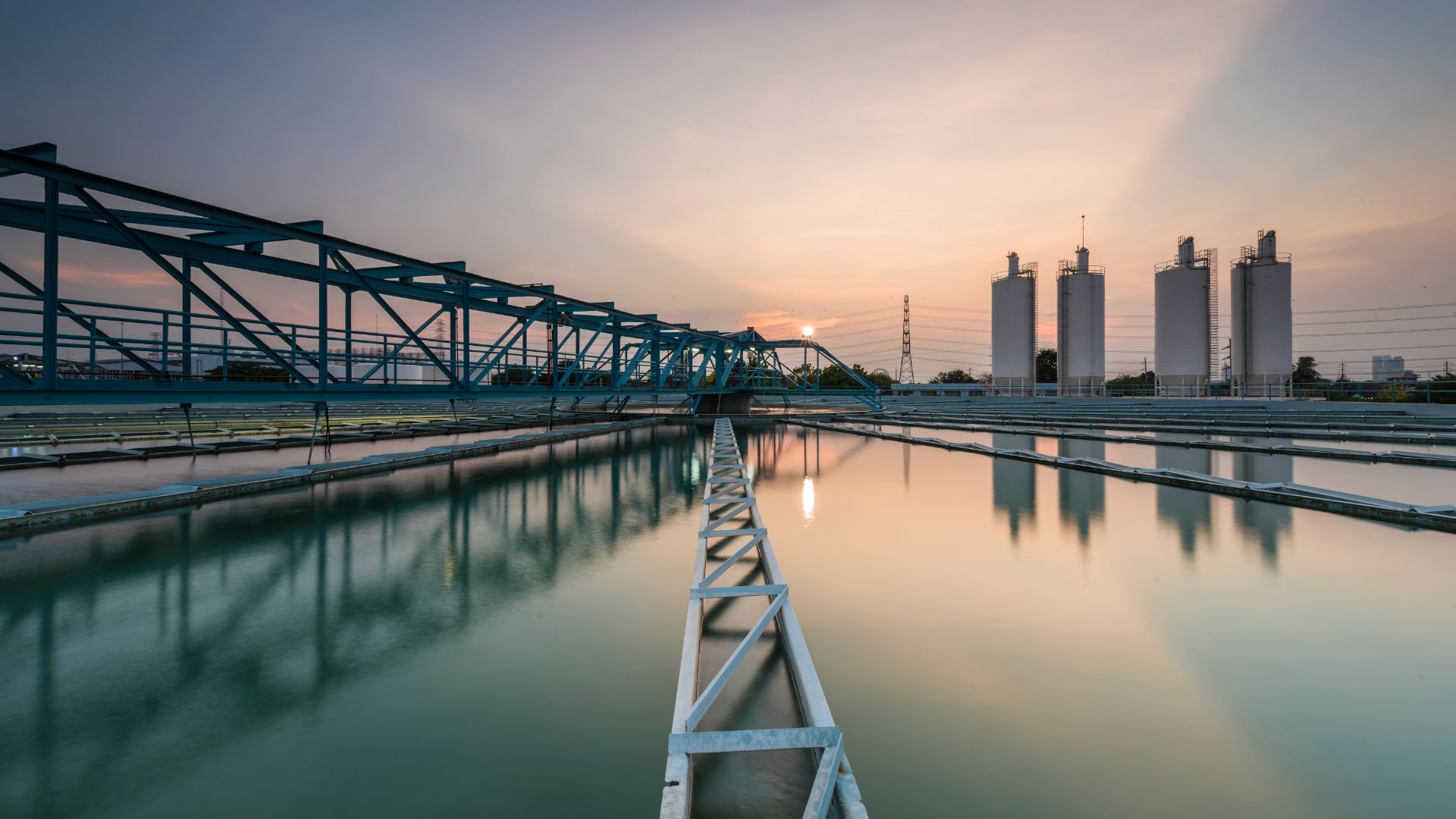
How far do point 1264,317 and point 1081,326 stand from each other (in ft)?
34.7

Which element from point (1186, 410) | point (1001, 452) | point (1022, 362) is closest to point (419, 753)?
point (1001, 452)

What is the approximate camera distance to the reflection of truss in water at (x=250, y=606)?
8.46ft

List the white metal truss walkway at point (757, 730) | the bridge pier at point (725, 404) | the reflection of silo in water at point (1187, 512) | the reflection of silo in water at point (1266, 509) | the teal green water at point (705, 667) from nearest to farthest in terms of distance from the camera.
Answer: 1. the white metal truss walkway at point (757, 730)
2. the teal green water at point (705, 667)
3. the reflection of silo in water at point (1266, 509)
4. the reflection of silo in water at point (1187, 512)
5. the bridge pier at point (725, 404)

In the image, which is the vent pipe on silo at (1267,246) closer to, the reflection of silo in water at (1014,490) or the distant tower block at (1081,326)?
the distant tower block at (1081,326)

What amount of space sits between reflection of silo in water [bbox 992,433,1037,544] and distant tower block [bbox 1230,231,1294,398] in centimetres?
3734

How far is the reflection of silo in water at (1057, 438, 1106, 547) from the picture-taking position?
6.52m

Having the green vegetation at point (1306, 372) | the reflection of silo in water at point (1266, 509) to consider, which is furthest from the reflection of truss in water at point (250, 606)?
the green vegetation at point (1306, 372)

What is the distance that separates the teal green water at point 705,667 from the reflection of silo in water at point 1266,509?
117mm

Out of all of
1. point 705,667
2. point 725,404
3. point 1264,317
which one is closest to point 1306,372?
point 1264,317

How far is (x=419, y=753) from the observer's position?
2.36 meters

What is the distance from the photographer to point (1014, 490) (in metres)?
8.51

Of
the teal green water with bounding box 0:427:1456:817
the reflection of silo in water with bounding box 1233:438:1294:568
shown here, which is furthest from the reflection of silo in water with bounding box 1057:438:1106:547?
the reflection of silo in water with bounding box 1233:438:1294:568

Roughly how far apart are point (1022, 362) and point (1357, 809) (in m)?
50.3

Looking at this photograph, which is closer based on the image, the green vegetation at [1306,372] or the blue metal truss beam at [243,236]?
the blue metal truss beam at [243,236]
